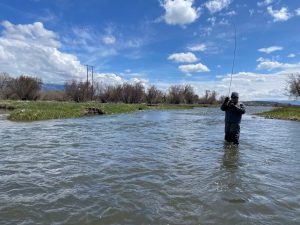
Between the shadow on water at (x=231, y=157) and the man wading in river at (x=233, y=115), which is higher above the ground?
the man wading in river at (x=233, y=115)

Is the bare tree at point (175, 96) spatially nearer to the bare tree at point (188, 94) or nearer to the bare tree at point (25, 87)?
the bare tree at point (188, 94)

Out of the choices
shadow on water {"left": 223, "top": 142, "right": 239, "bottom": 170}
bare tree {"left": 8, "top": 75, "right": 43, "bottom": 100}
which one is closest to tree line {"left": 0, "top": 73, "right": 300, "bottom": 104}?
bare tree {"left": 8, "top": 75, "right": 43, "bottom": 100}

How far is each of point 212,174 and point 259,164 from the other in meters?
2.62

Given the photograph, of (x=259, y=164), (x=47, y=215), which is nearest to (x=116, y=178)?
(x=47, y=215)

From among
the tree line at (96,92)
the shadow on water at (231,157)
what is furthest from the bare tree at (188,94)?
the shadow on water at (231,157)

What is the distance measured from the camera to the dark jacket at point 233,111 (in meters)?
12.6

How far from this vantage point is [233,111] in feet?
42.2

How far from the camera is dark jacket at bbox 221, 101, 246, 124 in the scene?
1259 centimetres

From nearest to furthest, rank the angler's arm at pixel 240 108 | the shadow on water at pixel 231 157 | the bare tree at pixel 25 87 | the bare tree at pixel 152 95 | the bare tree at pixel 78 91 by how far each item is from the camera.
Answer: the shadow on water at pixel 231 157 < the angler's arm at pixel 240 108 < the bare tree at pixel 25 87 < the bare tree at pixel 78 91 < the bare tree at pixel 152 95

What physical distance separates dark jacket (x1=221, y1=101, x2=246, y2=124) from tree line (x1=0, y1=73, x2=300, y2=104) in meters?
68.7

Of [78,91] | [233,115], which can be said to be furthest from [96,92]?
[233,115]

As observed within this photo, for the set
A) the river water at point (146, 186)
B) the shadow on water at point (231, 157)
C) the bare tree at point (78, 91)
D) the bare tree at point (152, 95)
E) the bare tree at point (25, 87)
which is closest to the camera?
the river water at point (146, 186)

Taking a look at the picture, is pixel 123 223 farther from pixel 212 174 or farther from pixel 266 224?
pixel 212 174

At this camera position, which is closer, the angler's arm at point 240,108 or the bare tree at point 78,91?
the angler's arm at point 240,108
